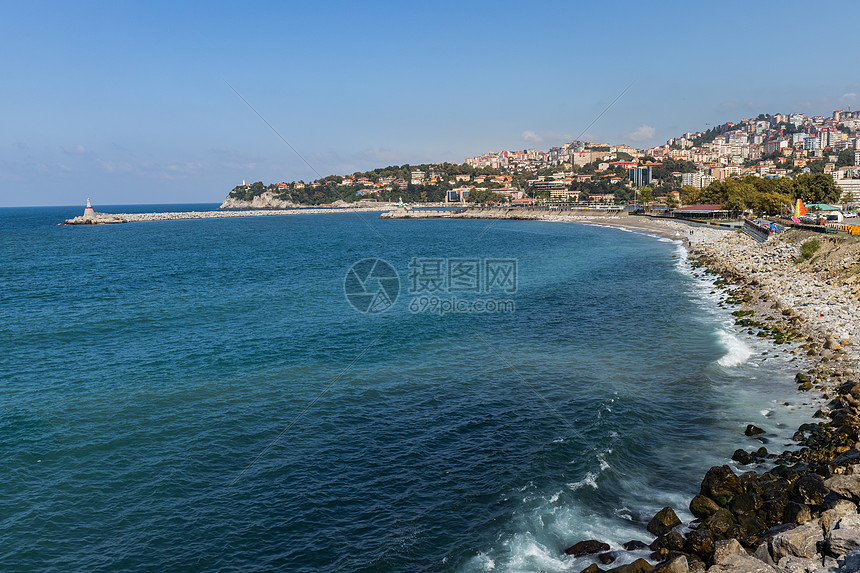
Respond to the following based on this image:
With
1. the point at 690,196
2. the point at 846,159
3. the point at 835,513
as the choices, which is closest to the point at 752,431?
the point at 835,513

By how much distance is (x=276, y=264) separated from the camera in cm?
5369

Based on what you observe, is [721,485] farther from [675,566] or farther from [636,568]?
[636,568]

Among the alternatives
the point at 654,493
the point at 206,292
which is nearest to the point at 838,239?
the point at 654,493

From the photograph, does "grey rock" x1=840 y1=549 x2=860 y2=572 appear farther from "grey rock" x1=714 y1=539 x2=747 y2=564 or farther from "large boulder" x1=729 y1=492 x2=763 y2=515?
"large boulder" x1=729 y1=492 x2=763 y2=515

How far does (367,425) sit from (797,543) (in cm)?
1015

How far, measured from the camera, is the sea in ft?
36.1

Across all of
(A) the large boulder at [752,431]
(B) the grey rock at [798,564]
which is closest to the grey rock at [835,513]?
(B) the grey rock at [798,564]

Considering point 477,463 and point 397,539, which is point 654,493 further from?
point 397,539

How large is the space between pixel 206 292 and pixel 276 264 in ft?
52.7

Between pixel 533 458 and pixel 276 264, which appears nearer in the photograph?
pixel 533 458

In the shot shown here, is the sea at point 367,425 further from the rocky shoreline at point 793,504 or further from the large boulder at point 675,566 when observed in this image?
the large boulder at point 675,566

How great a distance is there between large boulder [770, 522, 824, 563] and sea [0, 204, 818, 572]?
207 centimetres

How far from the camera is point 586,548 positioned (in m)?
10.4

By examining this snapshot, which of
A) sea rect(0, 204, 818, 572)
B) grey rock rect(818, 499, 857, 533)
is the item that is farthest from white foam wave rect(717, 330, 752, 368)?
grey rock rect(818, 499, 857, 533)
